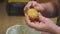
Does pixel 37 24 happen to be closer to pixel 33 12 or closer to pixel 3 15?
pixel 33 12

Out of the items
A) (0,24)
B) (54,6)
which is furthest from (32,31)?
(0,24)

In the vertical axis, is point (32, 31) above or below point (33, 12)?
below

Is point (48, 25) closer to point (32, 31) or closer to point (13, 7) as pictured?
point (32, 31)

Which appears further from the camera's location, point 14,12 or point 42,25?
point 14,12

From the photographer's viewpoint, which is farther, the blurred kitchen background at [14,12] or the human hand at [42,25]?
the blurred kitchen background at [14,12]

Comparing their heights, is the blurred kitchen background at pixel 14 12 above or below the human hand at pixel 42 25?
below

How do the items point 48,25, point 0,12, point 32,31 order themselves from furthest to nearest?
point 0,12 → point 32,31 → point 48,25

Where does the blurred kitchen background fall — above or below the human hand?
below

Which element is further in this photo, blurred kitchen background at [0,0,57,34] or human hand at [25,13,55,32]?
blurred kitchen background at [0,0,57,34]

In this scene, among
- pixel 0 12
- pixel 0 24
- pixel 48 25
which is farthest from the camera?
pixel 0 12

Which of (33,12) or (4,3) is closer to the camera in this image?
(33,12)

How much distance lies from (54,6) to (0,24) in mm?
363

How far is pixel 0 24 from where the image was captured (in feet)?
3.21

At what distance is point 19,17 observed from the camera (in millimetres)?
1062
